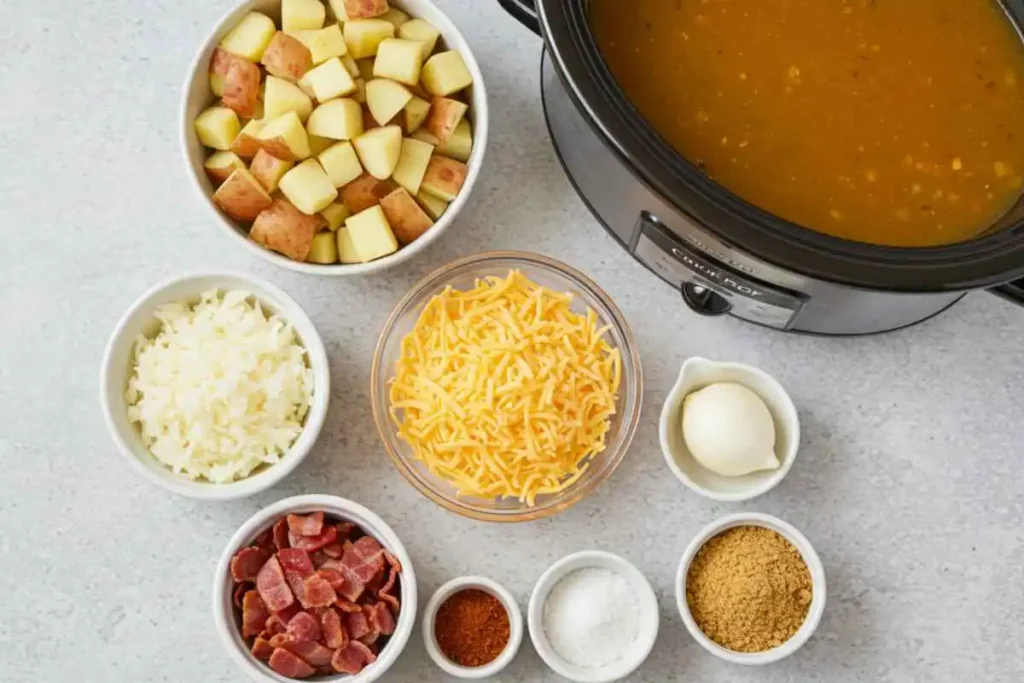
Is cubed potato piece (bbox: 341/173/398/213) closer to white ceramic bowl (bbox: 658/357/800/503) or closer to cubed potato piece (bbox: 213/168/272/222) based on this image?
cubed potato piece (bbox: 213/168/272/222)

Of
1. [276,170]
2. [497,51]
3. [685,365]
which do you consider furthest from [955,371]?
[276,170]

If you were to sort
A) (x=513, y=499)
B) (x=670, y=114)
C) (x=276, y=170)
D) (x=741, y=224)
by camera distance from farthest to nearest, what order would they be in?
(x=513, y=499)
(x=276, y=170)
(x=670, y=114)
(x=741, y=224)

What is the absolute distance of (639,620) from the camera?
1.56m

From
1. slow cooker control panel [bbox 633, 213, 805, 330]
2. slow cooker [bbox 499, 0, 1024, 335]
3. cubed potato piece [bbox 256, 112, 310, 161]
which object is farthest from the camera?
cubed potato piece [bbox 256, 112, 310, 161]

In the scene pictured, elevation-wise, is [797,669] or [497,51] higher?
[497,51]

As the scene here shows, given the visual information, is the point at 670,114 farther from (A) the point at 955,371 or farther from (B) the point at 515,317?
(A) the point at 955,371

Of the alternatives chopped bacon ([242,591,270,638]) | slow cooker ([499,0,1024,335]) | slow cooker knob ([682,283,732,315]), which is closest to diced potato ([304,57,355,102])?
slow cooker ([499,0,1024,335])

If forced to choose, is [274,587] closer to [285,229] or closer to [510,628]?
[510,628]

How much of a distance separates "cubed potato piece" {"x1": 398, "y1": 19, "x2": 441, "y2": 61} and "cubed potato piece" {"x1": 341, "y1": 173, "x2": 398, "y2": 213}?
0.19 meters

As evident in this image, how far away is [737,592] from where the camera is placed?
4.98ft

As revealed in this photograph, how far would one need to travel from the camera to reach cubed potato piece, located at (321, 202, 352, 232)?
155 cm

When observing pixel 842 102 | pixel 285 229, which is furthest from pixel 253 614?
pixel 842 102

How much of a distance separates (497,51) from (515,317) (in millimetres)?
434

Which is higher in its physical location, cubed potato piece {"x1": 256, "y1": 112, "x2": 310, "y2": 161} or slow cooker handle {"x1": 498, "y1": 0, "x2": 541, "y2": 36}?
slow cooker handle {"x1": 498, "y1": 0, "x2": 541, "y2": 36}
